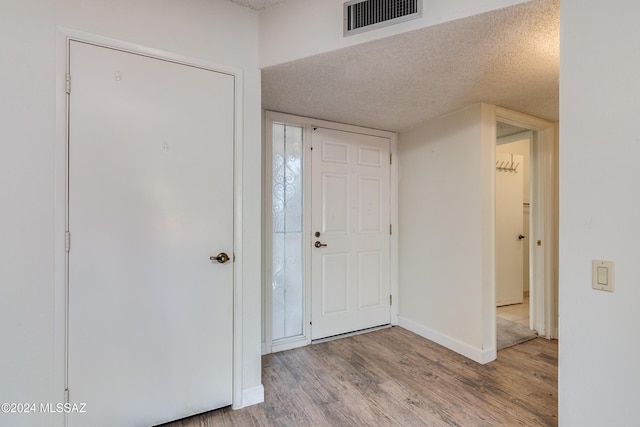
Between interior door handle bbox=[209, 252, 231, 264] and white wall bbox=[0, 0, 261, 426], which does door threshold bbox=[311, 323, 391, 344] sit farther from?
white wall bbox=[0, 0, 261, 426]

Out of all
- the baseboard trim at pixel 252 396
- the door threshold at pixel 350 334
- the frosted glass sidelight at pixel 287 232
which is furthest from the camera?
the door threshold at pixel 350 334

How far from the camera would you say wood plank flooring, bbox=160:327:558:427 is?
1748 millimetres

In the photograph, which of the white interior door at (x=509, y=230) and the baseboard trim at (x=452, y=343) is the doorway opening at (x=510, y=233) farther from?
the baseboard trim at (x=452, y=343)

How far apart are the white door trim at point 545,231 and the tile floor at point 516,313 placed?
374mm

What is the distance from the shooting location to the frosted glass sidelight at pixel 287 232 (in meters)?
2.71

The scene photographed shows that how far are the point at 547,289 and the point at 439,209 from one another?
1368mm

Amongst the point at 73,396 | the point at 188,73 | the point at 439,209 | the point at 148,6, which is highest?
the point at 148,6

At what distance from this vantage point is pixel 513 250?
403 cm

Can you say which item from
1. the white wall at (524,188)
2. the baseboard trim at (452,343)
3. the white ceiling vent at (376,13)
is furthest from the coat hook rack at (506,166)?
the white ceiling vent at (376,13)

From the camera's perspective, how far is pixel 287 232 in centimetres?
277

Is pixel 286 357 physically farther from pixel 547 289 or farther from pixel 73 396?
pixel 547 289

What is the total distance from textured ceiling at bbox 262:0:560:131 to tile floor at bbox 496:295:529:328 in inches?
90.2

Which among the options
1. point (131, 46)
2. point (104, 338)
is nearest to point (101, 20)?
point (131, 46)
